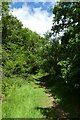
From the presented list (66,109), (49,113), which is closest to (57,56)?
(66,109)

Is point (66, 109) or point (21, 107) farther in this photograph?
point (66, 109)

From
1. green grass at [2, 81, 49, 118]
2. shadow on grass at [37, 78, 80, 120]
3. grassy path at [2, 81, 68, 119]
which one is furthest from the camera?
shadow on grass at [37, 78, 80, 120]

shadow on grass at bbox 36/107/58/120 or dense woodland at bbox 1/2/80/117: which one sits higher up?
dense woodland at bbox 1/2/80/117

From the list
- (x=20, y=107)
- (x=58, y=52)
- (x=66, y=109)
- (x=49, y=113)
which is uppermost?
(x=58, y=52)

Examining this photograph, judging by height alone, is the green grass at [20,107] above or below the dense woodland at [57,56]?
below

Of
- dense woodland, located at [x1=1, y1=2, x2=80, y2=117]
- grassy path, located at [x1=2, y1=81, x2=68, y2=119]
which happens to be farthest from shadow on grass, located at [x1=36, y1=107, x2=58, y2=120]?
dense woodland, located at [x1=1, y1=2, x2=80, y2=117]

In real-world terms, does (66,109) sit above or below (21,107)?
below

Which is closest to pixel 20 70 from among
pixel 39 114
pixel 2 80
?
pixel 2 80

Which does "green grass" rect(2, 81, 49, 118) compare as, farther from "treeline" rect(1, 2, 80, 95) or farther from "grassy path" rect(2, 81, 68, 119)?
"treeline" rect(1, 2, 80, 95)

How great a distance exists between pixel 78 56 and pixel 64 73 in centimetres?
515

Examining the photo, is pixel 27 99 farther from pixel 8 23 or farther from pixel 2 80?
pixel 8 23

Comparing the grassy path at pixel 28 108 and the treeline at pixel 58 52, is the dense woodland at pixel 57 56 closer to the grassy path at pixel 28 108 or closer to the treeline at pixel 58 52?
the treeline at pixel 58 52

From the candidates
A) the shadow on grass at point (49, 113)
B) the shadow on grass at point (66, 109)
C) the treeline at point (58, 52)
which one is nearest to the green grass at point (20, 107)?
the shadow on grass at point (49, 113)

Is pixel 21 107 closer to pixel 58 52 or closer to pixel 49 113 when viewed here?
pixel 49 113
